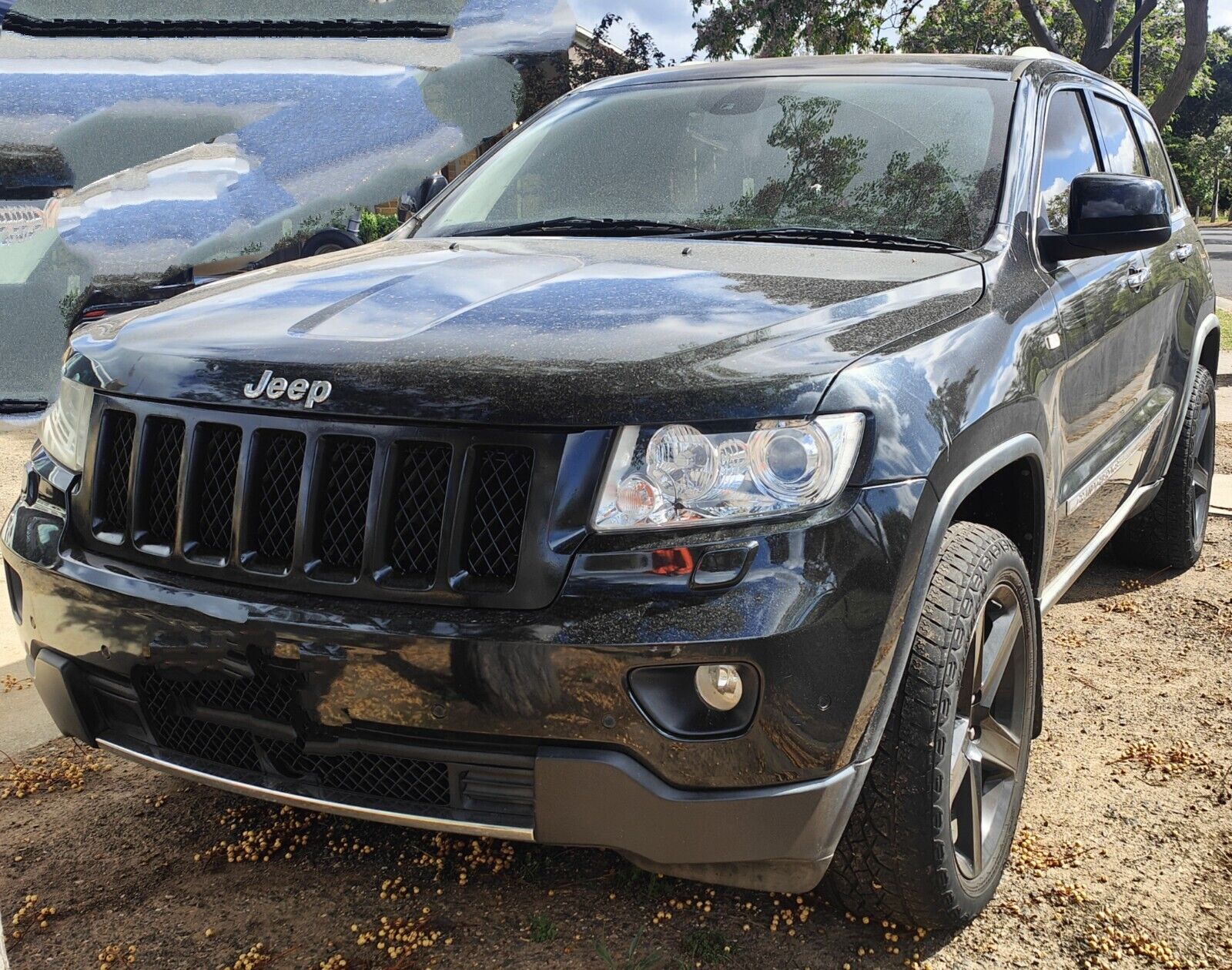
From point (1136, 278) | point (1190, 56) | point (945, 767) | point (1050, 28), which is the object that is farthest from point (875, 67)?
point (1050, 28)

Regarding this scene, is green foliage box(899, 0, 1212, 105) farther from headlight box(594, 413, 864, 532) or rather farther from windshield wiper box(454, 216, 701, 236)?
headlight box(594, 413, 864, 532)

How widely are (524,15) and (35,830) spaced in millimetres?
10744

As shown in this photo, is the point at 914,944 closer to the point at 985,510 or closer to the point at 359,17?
the point at 985,510

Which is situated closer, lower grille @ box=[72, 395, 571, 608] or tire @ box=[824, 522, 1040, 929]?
lower grille @ box=[72, 395, 571, 608]

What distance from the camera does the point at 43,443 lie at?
8.51 feet

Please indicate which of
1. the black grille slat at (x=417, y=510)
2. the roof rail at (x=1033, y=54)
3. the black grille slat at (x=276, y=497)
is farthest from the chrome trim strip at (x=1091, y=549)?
the black grille slat at (x=276, y=497)

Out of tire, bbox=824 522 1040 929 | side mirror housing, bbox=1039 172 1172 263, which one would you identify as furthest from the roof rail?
tire, bbox=824 522 1040 929

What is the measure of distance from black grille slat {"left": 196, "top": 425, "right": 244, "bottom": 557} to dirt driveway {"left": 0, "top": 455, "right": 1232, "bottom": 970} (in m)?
0.85

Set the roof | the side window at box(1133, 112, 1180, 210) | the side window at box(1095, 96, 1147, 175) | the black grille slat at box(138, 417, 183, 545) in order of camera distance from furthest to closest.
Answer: the side window at box(1133, 112, 1180, 210) < the side window at box(1095, 96, 1147, 175) < the roof < the black grille slat at box(138, 417, 183, 545)

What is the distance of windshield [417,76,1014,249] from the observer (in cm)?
301

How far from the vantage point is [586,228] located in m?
3.21

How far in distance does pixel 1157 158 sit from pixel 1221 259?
88.9 ft

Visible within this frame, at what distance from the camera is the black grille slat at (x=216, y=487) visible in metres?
2.18

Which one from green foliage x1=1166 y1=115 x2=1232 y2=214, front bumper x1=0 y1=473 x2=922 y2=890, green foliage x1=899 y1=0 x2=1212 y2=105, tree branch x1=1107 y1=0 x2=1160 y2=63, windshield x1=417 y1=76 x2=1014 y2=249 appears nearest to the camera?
front bumper x1=0 y1=473 x2=922 y2=890
